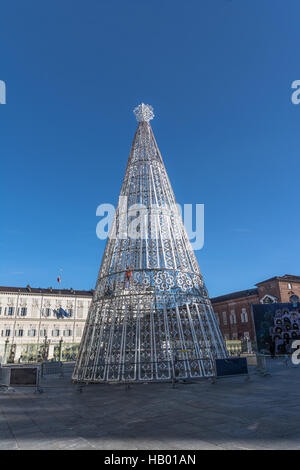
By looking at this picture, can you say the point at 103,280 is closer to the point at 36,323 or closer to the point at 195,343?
the point at 195,343

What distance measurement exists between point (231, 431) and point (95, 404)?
539cm

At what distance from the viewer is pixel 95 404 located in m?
10.2

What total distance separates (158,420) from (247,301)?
6102 centimetres

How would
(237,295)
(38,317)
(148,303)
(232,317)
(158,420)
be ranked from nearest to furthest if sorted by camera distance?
(158,420) < (148,303) < (38,317) < (232,317) < (237,295)

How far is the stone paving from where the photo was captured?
5.75 metres

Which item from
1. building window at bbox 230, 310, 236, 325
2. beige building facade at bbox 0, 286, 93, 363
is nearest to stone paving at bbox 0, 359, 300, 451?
beige building facade at bbox 0, 286, 93, 363

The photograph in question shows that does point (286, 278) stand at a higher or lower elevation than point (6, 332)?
higher

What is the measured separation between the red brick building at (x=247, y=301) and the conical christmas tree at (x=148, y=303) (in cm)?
3661

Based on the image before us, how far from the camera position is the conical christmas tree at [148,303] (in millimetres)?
15477

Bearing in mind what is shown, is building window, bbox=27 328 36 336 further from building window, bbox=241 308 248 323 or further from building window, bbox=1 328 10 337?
building window, bbox=241 308 248 323

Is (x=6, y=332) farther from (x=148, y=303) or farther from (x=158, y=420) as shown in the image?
(x=158, y=420)

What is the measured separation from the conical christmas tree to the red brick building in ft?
120

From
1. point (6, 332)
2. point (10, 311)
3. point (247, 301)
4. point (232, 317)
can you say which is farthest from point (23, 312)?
point (247, 301)

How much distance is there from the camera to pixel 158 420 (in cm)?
752
